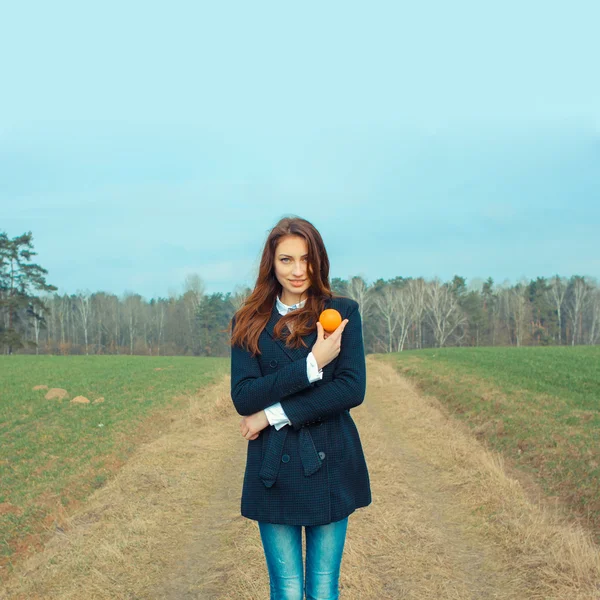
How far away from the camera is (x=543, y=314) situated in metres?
83.2

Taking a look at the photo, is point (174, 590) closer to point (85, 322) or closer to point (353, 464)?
point (353, 464)

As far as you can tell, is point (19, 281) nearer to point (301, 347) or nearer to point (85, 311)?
point (85, 311)

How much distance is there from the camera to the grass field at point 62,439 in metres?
8.95

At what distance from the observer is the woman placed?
261 cm

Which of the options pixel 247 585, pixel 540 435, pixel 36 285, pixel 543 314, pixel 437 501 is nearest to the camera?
pixel 247 585

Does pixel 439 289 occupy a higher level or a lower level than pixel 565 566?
higher

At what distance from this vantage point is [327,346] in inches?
101

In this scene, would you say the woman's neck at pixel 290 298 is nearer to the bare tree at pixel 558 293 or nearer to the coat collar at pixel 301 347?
the coat collar at pixel 301 347

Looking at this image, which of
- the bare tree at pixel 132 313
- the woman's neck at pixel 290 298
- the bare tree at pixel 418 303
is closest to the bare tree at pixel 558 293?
the bare tree at pixel 418 303

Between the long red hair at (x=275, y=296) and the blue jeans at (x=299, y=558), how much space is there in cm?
88

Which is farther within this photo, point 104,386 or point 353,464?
point 104,386

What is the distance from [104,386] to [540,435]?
701 inches

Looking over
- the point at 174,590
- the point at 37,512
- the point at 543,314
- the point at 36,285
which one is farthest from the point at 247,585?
the point at 543,314

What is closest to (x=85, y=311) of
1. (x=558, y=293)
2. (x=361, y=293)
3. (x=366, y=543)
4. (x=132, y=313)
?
(x=132, y=313)
